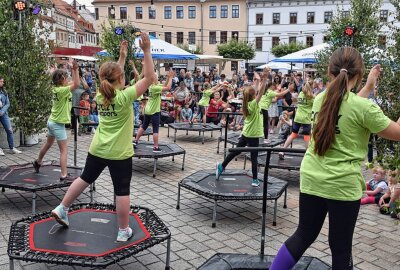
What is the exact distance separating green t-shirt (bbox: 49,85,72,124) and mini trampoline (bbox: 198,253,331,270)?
3.00 metres

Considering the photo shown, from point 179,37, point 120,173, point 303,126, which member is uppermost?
point 179,37

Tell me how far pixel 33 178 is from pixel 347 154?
14.1 feet

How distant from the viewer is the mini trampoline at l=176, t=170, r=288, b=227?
4.93 metres

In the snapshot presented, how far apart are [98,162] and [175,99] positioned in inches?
413

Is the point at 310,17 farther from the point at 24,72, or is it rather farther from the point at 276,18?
the point at 24,72

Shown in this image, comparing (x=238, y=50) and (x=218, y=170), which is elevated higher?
(x=238, y=50)

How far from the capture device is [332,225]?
8.25 feet

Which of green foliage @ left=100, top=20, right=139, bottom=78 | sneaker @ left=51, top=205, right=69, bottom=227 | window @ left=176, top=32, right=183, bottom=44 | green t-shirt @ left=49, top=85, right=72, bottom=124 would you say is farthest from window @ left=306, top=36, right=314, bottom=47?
sneaker @ left=51, top=205, right=69, bottom=227

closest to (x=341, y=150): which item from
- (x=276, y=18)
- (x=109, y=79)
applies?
(x=109, y=79)

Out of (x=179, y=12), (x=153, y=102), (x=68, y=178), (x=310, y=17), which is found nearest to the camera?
(x=68, y=178)

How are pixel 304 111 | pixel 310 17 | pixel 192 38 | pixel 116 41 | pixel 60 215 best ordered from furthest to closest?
1. pixel 192 38
2. pixel 310 17
3. pixel 116 41
4. pixel 304 111
5. pixel 60 215

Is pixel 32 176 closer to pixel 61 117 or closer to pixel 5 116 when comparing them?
pixel 61 117

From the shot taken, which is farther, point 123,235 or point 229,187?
point 229,187

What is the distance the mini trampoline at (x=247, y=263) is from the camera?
3414 mm
